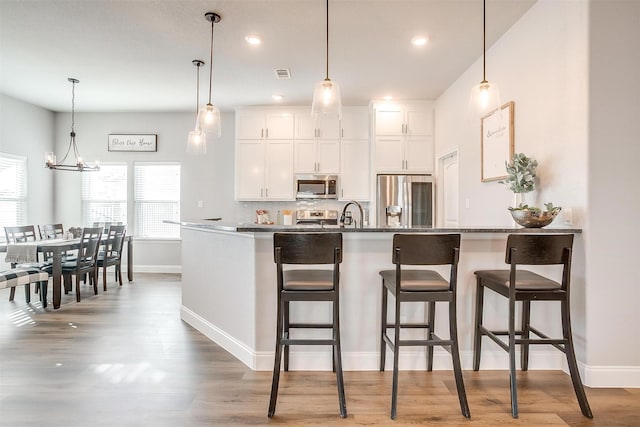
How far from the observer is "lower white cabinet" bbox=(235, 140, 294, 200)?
18.1ft

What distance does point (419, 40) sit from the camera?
336 centimetres

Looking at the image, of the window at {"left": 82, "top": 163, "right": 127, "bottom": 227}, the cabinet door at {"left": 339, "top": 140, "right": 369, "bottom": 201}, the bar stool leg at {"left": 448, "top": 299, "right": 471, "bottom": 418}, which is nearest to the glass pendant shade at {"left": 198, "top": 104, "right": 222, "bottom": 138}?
the bar stool leg at {"left": 448, "top": 299, "right": 471, "bottom": 418}

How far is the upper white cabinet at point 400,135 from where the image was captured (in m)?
5.23

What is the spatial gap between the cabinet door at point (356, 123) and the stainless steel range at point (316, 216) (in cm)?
126

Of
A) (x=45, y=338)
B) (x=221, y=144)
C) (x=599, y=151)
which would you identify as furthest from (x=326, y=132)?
(x=45, y=338)

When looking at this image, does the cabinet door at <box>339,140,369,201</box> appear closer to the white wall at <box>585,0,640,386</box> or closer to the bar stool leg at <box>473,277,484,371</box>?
the bar stool leg at <box>473,277,484,371</box>

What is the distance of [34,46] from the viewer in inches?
140

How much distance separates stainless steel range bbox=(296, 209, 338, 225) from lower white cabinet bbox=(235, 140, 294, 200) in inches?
13.9

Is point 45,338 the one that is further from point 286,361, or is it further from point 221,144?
point 221,144

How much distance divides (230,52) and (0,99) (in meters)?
3.94

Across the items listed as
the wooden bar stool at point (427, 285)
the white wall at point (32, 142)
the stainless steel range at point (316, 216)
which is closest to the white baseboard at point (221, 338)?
the wooden bar stool at point (427, 285)

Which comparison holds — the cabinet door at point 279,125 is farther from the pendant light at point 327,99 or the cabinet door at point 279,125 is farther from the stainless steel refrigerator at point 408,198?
the pendant light at point 327,99

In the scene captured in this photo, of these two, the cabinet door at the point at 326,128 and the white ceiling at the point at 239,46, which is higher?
the white ceiling at the point at 239,46

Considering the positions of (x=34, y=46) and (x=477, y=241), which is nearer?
(x=477, y=241)
